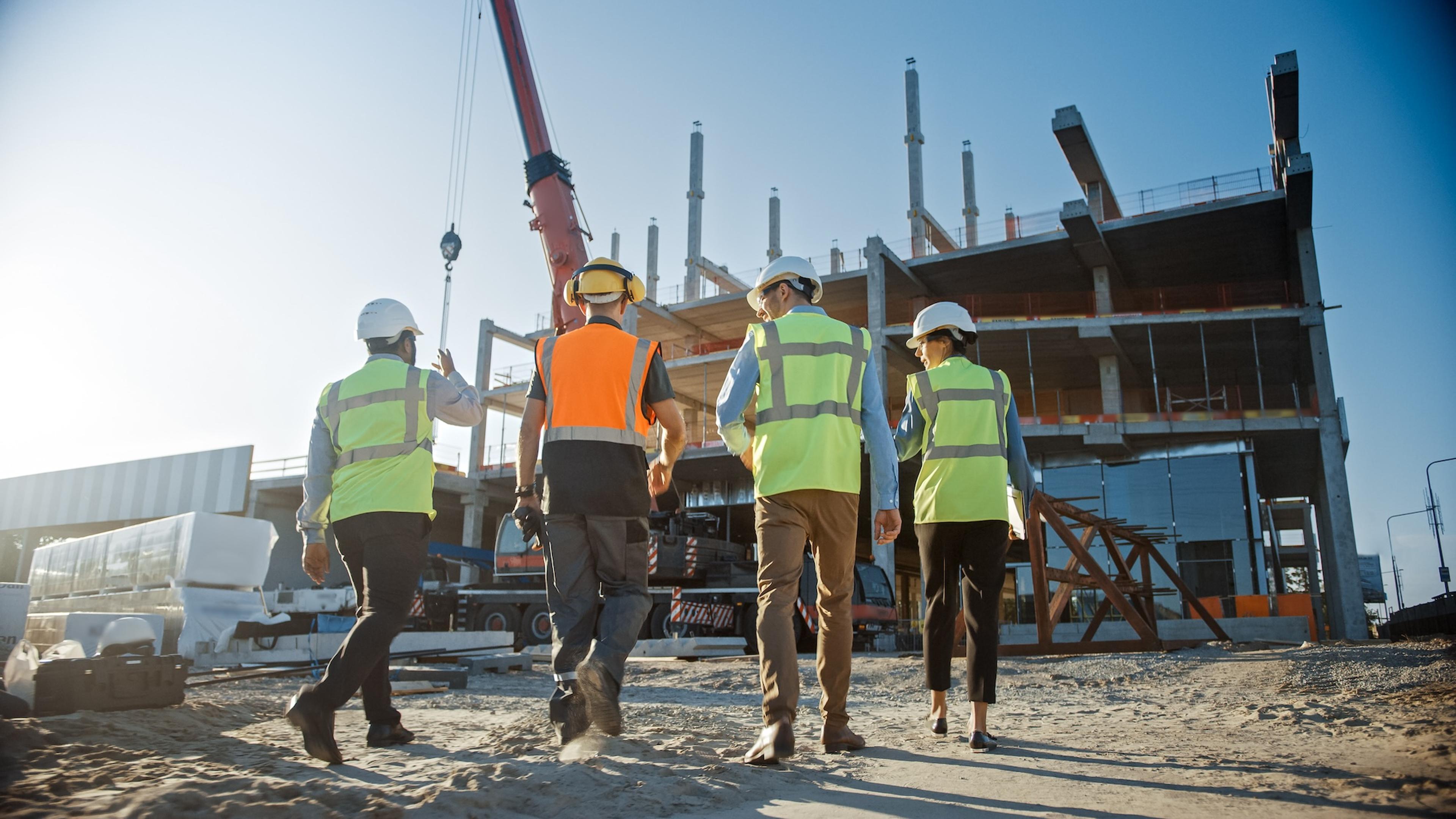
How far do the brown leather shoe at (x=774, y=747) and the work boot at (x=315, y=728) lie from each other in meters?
1.23

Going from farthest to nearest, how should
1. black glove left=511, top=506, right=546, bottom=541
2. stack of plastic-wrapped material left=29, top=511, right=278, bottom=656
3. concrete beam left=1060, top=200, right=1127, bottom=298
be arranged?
concrete beam left=1060, top=200, right=1127, bottom=298 < stack of plastic-wrapped material left=29, top=511, right=278, bottom=656 < black glove left=511, top=506, right=546, bottom=541

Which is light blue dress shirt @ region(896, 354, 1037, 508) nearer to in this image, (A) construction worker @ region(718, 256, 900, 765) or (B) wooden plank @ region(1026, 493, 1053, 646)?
(A) construction worker @ region(718, 256, 900, 765)

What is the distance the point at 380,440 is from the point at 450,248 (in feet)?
45.6

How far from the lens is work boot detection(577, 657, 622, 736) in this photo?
9.07ft

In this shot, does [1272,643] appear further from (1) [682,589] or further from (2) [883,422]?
(2) [883,422]

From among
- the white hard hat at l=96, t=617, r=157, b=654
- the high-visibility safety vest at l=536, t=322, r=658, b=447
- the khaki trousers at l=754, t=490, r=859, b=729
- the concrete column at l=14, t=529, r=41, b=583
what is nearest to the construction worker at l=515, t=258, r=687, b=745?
the high-visibility safety vest at l=536, t=322, r=658, b=447

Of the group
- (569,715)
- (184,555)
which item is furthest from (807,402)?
(184,555)

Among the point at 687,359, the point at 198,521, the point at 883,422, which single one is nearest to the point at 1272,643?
the point at 883,422

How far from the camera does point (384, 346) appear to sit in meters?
3.52

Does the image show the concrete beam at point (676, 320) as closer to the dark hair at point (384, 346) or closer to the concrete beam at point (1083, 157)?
the concrete beam at point (1083, 157)

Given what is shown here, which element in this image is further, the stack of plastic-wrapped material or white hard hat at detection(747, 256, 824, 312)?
the stack of plastic-wrapped material

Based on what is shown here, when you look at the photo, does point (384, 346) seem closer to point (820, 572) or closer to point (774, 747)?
point (820, 572)

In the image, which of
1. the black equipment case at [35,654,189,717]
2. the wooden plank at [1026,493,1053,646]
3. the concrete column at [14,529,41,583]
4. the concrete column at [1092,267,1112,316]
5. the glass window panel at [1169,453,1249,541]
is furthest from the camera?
the concrete column at [14,529,41,583]

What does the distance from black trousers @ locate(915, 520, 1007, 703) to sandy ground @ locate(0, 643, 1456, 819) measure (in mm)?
324
